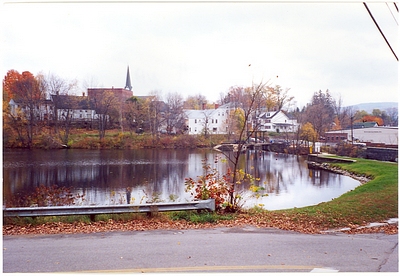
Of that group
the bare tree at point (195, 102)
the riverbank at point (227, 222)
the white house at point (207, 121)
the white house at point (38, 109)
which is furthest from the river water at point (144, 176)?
the riverbank at point (227, 222)

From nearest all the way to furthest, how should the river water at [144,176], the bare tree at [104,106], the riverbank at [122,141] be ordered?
the river water at [144,176]
the riverbank at [122,141]
the bare tree at [104,106]

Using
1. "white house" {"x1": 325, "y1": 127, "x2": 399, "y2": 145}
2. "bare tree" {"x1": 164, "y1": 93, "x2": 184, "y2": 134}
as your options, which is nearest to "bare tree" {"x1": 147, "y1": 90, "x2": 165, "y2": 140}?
"bare tree" {"x1": 164, "y1": 93, "x2": 184, "y2": 134}

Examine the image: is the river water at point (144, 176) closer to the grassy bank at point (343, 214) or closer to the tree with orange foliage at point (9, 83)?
the tree with orange foliage at point (9, 83)

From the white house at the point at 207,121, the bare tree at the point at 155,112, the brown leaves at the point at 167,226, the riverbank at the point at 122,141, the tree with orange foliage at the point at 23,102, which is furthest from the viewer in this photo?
the bare tree at the point at 155,112

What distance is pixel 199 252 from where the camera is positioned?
5.08 meters

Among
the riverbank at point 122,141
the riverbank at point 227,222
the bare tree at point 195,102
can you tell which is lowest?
the riverbank at point 227,222

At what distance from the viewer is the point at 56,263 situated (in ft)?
15.1

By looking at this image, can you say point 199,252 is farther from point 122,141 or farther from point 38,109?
point 122,141

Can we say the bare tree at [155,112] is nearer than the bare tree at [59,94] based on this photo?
No

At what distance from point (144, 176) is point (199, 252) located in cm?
1528

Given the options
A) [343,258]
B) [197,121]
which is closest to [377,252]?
[343,258]

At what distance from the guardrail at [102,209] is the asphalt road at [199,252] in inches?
36.0

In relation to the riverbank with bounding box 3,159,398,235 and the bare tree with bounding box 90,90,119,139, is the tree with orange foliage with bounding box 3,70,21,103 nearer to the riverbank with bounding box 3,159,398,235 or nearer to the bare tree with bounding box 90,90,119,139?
the riverbank with bounding box 3,159,398,235

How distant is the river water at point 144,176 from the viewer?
1474 cm
